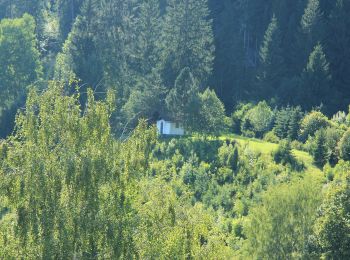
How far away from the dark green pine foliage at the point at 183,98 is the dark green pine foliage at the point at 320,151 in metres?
10.4

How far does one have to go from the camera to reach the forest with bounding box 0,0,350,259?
55.1 ft

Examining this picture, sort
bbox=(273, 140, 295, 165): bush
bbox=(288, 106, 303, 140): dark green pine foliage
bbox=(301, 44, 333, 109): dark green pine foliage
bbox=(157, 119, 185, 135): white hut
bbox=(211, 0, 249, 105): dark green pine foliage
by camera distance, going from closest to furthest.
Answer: bbox=(273, 140, 295, 165): bush < bbox=(288, 106, 303, 140): dark green pine foliage < bbox=(157, 119, 185, 135): white hut < bbox=(301, 44, 333, 109): dark green pine foliage < bbox=(211, 0, 249, 105): dark green pine foliage

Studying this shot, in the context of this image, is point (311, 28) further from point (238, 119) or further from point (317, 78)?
point (238, 119)

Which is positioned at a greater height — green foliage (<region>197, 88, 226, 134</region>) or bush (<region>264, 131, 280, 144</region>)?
green foliage (<region>197, 88, 226, 134</region>)

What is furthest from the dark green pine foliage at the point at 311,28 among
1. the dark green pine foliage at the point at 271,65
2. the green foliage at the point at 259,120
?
the green foliage at the point at 259,120

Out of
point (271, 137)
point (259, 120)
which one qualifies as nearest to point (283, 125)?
point (271, 137)

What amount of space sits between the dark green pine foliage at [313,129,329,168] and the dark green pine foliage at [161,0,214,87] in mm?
18573

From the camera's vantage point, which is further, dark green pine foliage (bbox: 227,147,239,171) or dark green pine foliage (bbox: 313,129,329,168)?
dark green pine foliage (bbox: 227,147,239,171)

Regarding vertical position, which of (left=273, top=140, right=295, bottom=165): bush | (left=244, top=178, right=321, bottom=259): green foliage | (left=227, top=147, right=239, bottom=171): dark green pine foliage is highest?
(left=273, top=140, right=295, bottom=165): bush

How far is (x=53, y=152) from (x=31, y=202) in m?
1.38

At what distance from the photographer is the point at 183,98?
49781 mm

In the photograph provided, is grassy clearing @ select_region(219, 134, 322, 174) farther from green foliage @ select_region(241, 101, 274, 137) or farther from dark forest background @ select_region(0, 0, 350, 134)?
dark forest background @ select_region(0, 0, 350, 134)

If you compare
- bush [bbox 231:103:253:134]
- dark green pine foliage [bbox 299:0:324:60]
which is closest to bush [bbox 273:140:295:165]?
bush [bbox 231:103:253:134]

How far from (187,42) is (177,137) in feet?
41.0
